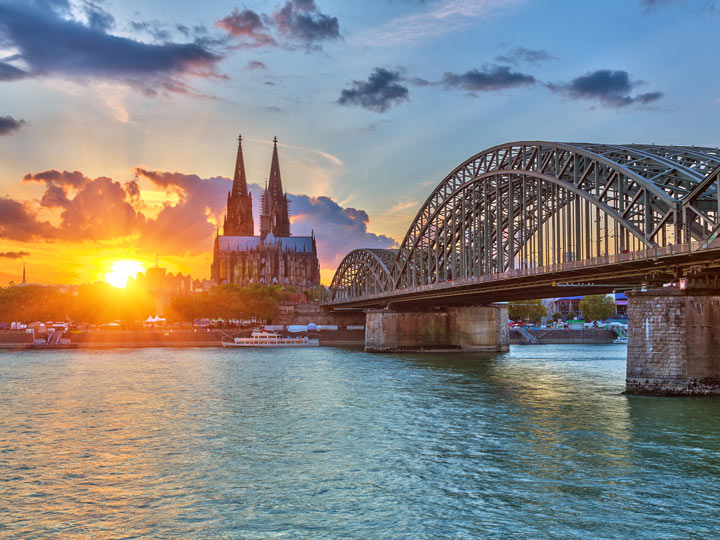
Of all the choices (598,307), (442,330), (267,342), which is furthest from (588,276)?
(598,307)

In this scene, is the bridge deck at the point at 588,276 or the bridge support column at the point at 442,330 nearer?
the bridge deck at the point at 588,276

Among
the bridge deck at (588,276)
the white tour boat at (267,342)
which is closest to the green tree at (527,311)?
the white tour boat at (267,342)

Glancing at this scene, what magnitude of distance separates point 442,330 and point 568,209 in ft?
149

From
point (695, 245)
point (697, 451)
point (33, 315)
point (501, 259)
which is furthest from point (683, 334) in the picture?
point (33, 315)

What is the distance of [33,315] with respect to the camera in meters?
161

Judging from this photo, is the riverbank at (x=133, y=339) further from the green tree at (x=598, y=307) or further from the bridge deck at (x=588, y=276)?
the green tree at (x=598, y=307)

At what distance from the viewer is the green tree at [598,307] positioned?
19400 cm

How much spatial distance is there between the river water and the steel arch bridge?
1062cm

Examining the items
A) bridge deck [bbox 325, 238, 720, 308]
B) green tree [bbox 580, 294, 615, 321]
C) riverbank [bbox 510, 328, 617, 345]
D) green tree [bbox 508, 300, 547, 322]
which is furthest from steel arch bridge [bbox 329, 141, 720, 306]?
green tree [bbox 580, 294, 615, 321]

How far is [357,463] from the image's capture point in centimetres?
2823

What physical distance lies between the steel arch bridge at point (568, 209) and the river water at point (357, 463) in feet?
34.8

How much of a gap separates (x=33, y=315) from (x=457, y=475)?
6081 inches

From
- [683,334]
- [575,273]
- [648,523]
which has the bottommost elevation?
[648,523]

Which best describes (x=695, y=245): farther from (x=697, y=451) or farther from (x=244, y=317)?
(x=244, y=317)
